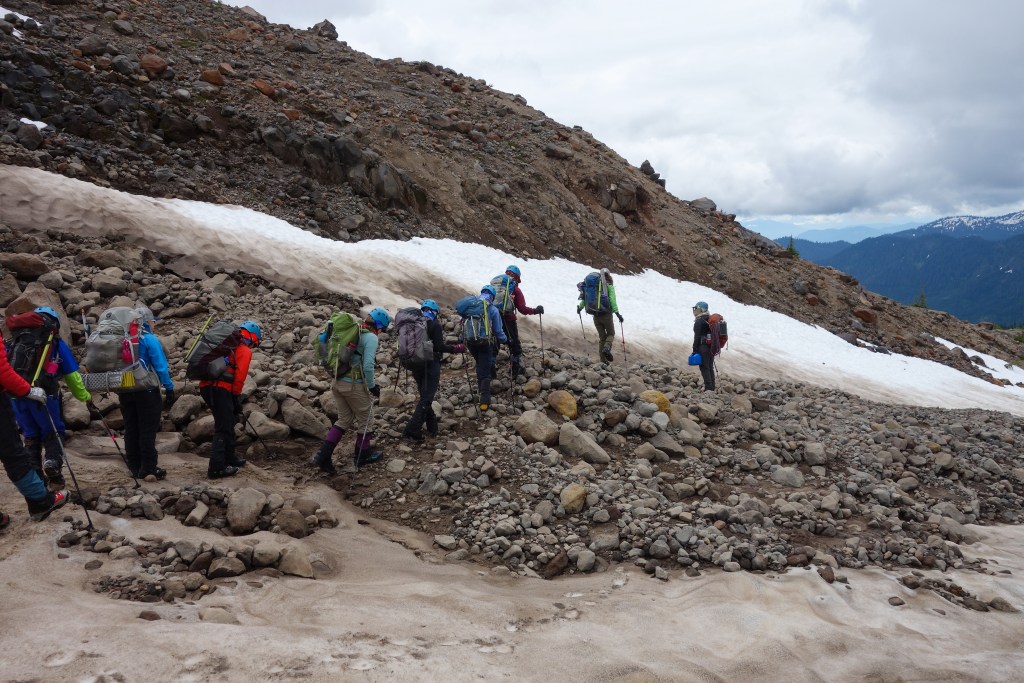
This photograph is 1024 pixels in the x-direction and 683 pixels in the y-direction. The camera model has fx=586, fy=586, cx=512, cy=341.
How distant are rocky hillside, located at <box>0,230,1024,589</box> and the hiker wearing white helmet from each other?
4.44ft

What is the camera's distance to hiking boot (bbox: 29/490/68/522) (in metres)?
6.70

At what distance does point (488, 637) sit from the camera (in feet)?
19.0

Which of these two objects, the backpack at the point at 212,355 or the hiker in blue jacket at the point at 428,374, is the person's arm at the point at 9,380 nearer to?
the backpack at the point at 212,355

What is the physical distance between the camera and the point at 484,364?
37.2ft

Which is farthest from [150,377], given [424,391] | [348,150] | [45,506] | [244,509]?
[348,150]

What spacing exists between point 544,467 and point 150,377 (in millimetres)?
5926

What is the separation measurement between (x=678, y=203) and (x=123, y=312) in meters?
36.7

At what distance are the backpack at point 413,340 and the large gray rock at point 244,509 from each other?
325 centimetres

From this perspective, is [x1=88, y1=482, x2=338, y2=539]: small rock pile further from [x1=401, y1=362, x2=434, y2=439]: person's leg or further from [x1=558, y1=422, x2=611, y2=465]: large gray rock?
[x1=558, y1=422, x2=611, y2=465]: large gray rock

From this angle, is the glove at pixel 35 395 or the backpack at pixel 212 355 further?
the backpack at pixel 212 355

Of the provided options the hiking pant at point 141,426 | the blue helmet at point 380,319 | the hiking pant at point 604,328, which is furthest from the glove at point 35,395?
the hiking pant at point 604,328

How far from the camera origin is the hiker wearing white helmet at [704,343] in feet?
50.3

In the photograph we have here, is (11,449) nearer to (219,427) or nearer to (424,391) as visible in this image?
(219,427)

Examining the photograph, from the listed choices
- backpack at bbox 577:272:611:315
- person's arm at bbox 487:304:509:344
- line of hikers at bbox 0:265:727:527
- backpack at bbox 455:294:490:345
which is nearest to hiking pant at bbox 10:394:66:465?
line of hikers at bbox 0:265:727:527
